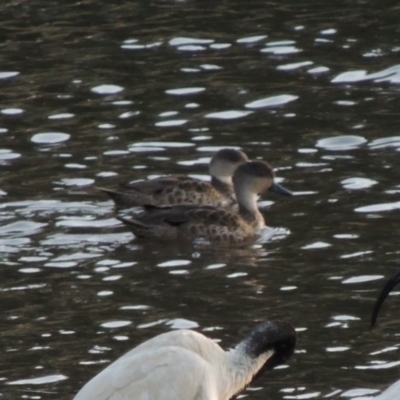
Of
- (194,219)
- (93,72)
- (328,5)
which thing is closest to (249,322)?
(194,219)

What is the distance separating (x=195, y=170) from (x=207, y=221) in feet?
3.73

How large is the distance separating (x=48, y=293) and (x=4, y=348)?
3.24 feet

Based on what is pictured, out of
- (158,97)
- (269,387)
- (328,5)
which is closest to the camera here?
(269,387)

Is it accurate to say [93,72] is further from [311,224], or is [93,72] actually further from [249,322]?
[249,322]

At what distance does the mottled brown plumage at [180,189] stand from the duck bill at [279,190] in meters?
0.34

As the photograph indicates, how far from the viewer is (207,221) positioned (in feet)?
37.2

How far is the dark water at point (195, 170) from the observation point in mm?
8812

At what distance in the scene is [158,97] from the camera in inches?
537

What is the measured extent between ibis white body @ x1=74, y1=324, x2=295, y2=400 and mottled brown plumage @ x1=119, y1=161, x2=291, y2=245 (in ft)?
10.5

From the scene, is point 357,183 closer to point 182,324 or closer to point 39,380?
point 182,324

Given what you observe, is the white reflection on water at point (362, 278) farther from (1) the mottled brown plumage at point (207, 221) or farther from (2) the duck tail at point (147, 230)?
(2) the duck tail at point (147, 230)

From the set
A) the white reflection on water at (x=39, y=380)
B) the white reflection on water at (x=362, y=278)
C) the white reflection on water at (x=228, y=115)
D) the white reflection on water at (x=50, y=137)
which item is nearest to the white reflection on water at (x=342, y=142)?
the white reflection on water at (x=228, y=115)

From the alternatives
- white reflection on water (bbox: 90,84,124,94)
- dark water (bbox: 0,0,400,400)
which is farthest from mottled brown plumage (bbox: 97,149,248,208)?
white reflection on water (bbox: 90,84,124,94)

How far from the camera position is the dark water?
28.9 feet
